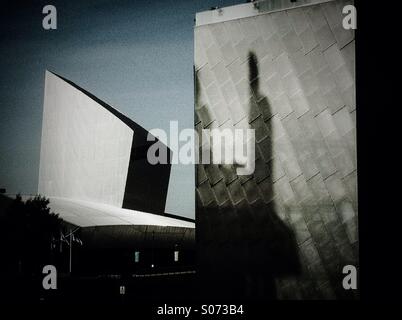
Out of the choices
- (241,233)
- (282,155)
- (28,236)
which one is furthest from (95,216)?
(282,155)

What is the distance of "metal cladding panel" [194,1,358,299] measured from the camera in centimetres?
1978

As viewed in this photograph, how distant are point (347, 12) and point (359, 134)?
15.8ft

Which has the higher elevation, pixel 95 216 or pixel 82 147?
pixel 82 147

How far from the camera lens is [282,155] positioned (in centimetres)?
2123

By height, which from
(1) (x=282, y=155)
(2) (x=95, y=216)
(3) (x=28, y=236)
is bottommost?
(3) (x=28, y=236)

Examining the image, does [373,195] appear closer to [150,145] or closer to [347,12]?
[347,12]

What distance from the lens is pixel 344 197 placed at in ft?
64.6

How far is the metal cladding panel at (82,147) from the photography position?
61688mm

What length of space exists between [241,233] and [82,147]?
45.1 m

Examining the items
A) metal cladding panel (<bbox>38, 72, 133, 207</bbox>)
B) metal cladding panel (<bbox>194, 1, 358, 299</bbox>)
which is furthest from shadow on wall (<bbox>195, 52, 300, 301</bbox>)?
metal cladding panel (<bbox>38, 72, 133, 207</bbox>)

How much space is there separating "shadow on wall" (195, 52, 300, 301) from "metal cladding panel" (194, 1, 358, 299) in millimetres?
44

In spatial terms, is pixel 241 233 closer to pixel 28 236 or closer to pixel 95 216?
pixel 28 236

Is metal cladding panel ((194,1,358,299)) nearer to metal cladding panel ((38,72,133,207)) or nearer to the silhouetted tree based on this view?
the silhouetted tree
